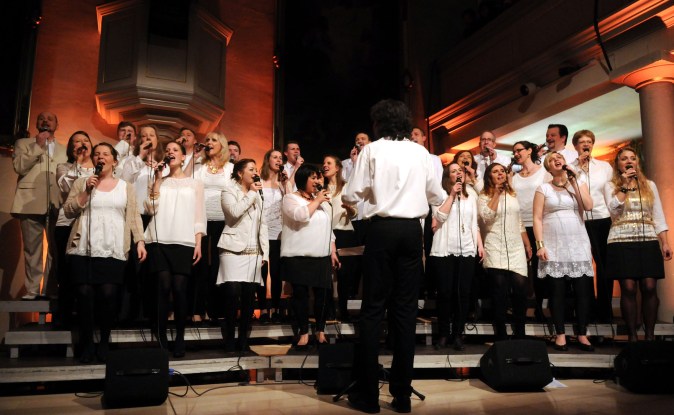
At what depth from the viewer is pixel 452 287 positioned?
4.28m

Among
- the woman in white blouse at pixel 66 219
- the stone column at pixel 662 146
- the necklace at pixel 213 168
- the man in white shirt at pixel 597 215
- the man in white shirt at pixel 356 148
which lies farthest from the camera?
the man in white shirt at pixel 356 148

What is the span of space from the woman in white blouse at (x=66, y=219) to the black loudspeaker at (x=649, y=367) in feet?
12.5

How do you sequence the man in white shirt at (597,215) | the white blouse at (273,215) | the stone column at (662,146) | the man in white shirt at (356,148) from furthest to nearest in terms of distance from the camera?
the man in white shirt at (356,148) < the stone column at (662,146) < the white blouse at (273,215) < the man in white shirt at (597,215)

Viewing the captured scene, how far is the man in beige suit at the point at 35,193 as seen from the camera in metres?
5.01

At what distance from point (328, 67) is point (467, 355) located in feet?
17.6

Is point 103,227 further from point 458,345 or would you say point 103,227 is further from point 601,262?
point 601,262

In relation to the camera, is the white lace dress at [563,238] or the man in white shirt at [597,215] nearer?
the white lace dress at [563,238]

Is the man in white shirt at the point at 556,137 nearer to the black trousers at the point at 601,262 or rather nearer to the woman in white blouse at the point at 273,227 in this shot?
the black trousers at the point at 601,262

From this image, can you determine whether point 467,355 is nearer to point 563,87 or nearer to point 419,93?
point 563,87

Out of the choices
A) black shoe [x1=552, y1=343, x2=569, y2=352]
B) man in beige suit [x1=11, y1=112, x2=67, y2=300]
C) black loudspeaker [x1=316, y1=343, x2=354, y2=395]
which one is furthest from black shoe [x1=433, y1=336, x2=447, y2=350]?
man in beige suit [x1=11, y1=112, x2=67, y2=300]

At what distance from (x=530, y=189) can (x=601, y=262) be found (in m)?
0.88

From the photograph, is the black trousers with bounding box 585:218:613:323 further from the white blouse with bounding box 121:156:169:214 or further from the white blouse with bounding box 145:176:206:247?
the white blouse with bounding box 121:156:169:214

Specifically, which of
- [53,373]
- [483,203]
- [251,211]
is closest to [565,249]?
[483,203]

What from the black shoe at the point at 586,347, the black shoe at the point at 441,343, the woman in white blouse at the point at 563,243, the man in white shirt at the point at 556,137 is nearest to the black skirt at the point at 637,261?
the woman in white blouse at the point at 563,243
